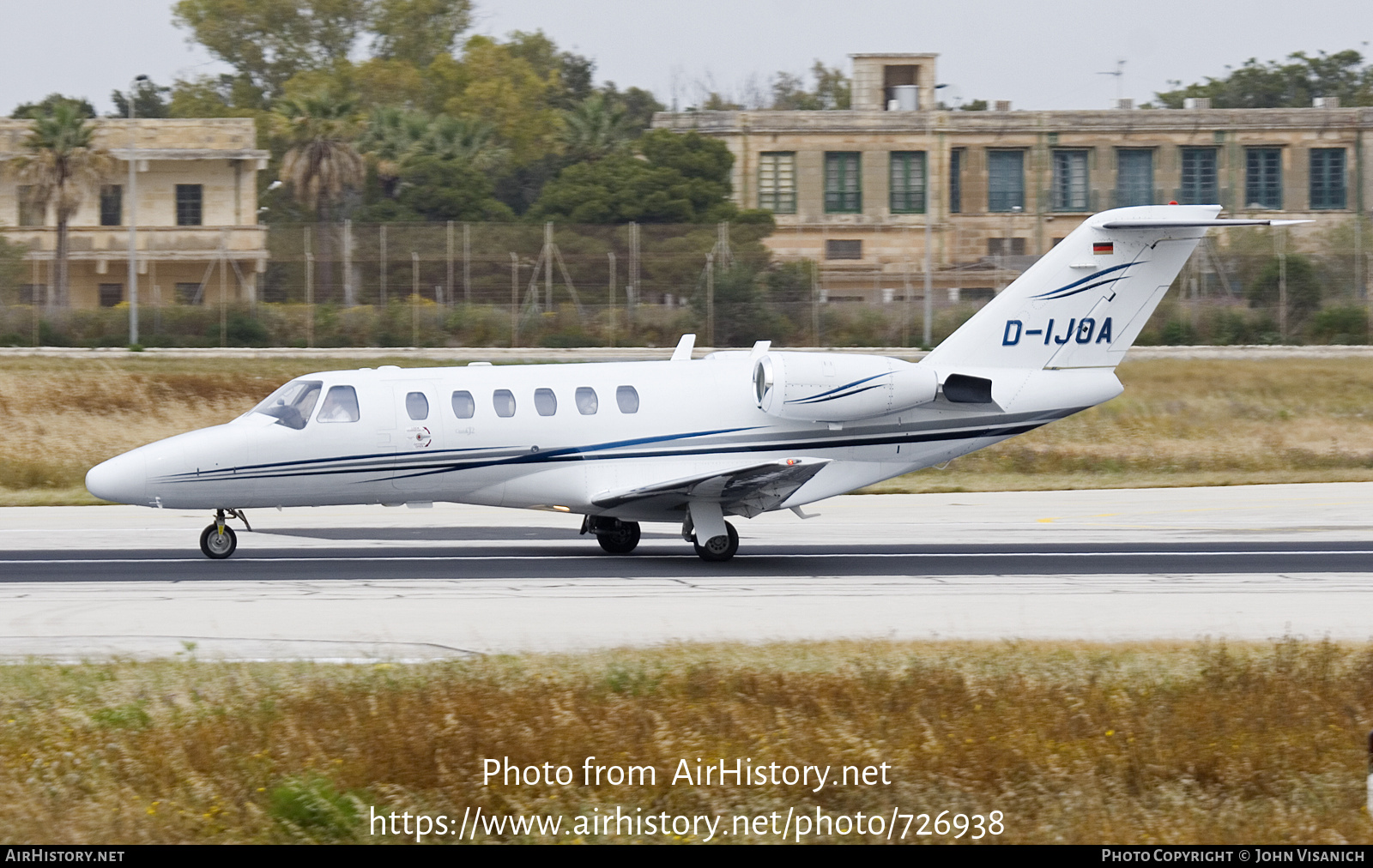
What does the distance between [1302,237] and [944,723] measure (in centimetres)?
6145

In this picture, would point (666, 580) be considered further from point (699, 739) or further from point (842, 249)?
point (842, 249)

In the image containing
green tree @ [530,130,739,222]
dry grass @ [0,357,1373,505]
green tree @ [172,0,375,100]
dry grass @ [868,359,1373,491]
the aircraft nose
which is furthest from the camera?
green tree @ [172,0,375,100]

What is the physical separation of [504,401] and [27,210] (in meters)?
47.9

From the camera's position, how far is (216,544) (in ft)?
64.0

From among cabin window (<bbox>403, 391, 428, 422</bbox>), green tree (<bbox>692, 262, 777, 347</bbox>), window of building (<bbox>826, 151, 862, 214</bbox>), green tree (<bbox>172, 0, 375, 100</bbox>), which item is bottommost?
cabin window (<bbox>403, 391, 428, 422</bbox>)

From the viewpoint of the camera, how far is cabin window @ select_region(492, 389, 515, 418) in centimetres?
1927

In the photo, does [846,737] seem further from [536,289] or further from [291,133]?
[291,133]

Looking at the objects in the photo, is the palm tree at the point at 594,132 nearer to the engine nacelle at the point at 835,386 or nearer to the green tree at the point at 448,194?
the green tree at the point at 448,194

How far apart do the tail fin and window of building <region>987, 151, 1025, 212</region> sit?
47.5 m

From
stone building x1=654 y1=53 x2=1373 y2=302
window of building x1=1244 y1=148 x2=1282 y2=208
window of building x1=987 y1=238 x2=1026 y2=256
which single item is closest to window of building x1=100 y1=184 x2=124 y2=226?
stone building x1=654 y1=53 x2=1373 y2=302

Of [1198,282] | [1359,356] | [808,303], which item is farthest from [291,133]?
[1359,356]

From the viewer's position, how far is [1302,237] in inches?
2594

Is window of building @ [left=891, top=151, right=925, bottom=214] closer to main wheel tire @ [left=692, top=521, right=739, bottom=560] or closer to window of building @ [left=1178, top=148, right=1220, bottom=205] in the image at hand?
window of building @ [left=1178, top=148, right=1220, bottom=205]

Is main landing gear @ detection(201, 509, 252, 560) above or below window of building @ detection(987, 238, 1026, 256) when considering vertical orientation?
below
